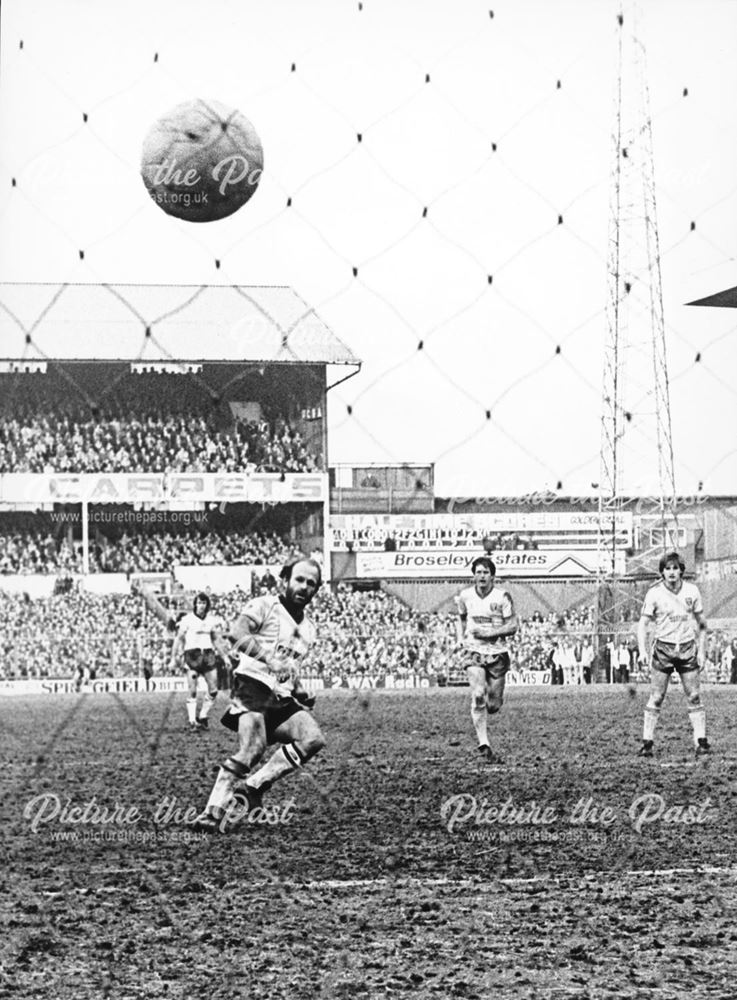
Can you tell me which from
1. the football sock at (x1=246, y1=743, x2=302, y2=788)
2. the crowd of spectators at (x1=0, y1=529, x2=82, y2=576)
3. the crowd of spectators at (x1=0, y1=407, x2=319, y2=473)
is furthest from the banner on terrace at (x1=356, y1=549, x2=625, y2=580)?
the football sock at (x1=246, y1=743, x2=302, y2=788)

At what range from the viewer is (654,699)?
852 cm

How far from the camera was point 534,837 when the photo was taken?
5430 millimetres

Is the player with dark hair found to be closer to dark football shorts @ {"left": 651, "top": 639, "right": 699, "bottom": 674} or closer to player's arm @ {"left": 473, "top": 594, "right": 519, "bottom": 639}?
player's arm @ {"left": 473, "top": 594, "right": 519, "bottom": 639}

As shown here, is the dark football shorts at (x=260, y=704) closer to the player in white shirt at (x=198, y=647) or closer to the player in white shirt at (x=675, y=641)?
the player in white shirt at (x=675, y=641)

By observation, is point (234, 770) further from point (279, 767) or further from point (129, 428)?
point (129, 428)

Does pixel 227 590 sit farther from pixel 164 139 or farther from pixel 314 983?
pixel 314 983

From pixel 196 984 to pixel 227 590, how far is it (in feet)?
63.0

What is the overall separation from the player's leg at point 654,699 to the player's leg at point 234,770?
3412 millimetres

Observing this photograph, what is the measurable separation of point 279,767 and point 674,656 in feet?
11.9

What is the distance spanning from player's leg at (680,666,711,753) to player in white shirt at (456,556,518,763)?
3.52 ft

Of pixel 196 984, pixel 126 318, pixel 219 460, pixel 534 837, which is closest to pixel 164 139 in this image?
pixel 534 837

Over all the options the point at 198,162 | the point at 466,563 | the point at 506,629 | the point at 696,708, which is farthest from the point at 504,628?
the point at 466,563

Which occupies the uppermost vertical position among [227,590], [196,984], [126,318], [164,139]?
[126,318]

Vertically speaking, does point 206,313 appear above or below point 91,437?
above
